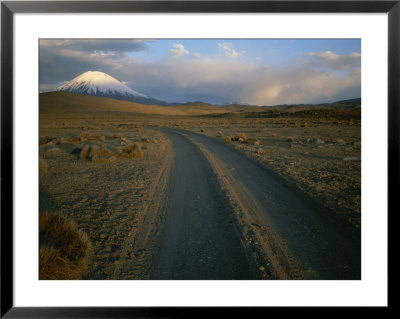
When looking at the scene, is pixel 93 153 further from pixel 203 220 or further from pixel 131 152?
pixel 203 220

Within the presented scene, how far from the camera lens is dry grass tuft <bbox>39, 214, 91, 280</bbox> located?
10.7 feet

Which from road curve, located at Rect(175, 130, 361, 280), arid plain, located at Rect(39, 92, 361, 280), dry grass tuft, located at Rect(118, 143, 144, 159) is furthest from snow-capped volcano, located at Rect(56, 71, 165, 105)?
road curve, located at Rect(175, 130, 361, 280)

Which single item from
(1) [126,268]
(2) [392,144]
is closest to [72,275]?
(1) [126,268]

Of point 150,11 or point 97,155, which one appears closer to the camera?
point 150,11

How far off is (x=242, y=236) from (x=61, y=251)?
255cm

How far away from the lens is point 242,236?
386 cm

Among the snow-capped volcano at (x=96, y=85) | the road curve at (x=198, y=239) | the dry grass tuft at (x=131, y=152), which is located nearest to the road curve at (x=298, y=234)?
the road curve at (x=198, y=239)

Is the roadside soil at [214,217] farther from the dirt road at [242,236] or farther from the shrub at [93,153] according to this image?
the shrub at [93,153]

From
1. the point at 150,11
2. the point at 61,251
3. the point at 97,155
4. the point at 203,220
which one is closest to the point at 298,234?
the point at 203,220

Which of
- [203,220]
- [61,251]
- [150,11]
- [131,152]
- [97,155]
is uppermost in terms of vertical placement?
[150,11]

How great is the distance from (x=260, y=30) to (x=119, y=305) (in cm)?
417

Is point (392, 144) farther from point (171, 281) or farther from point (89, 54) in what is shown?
point (89, 54)

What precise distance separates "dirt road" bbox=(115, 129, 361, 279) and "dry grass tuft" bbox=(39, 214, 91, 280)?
60 cm

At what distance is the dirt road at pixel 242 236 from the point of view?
322 cm
